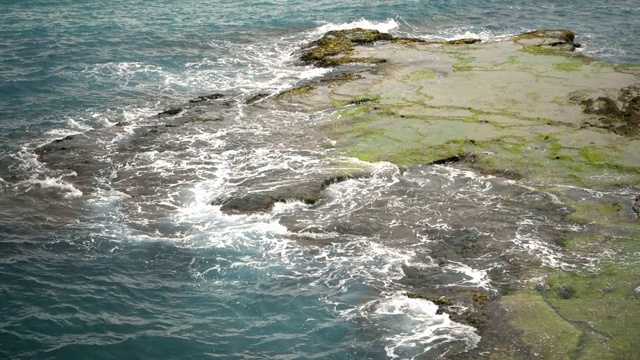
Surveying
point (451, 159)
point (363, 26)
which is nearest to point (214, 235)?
point (451, 159)

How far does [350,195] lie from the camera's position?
22.3m

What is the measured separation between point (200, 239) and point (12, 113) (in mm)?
14483

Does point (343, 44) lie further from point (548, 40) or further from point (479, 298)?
point (479, 298)

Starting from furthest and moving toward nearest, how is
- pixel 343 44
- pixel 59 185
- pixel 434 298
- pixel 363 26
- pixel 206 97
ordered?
pixel 363 26
pixel 343 44
pixel 206 97
pixel 59 185
pixel 434 298

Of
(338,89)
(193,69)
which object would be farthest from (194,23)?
(338,89)

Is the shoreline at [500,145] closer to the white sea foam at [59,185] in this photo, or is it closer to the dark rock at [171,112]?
the dark rock at [171,112]

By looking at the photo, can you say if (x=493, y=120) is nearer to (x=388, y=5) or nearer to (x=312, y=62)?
(x=312, y=62)

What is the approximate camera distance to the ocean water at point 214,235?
16516mm

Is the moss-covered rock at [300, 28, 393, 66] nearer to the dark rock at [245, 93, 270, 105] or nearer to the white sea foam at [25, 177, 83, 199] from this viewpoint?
the dark rock at [245, 93, 270, 105]

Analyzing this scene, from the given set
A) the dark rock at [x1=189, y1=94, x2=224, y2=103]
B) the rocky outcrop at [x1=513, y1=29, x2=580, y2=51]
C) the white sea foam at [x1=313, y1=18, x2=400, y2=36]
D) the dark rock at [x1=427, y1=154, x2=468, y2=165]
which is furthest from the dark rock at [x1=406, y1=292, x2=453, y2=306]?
the white sea foam at [x1=313, y1=18, x2=400, y2=36]

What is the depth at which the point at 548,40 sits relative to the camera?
118ft

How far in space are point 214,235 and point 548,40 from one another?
2342 centimetres

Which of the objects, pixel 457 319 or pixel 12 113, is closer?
pixel 457 319

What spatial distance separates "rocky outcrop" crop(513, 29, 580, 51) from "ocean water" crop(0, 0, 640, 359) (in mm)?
12139
